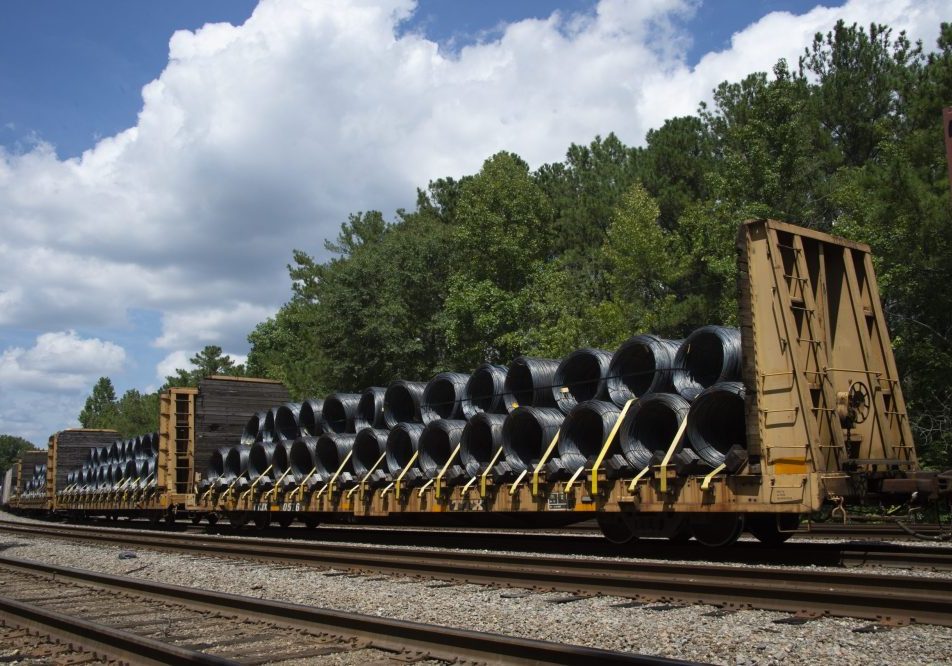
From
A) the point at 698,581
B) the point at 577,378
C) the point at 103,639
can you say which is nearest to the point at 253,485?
the point at 577,378

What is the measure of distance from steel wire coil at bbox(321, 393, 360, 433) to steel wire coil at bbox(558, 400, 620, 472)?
6.98m

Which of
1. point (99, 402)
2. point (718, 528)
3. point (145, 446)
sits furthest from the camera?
point (99, 402)

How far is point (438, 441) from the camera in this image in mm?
14961

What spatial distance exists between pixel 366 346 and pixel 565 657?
34.4m

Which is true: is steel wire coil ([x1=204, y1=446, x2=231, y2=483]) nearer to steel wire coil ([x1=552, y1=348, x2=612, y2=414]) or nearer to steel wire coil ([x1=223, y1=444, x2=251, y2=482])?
steel wire coil ([x1=223, y1=444, x2=251, y2=482])

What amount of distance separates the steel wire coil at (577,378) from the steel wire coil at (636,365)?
0.45 m

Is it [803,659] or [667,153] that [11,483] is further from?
[803,659]

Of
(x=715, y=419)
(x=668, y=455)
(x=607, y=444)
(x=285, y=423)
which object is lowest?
(x=668, y=455)

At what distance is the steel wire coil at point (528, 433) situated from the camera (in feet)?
42.3

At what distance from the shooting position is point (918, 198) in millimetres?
20422

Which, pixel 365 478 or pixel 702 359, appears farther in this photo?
pixel 365 478

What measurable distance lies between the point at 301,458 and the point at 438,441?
4452mm

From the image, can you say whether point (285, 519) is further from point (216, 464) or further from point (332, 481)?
point (332, 481)

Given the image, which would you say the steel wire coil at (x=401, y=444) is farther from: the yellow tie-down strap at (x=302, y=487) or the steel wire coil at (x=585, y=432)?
the steel wire coil at (x=585, y=432)
